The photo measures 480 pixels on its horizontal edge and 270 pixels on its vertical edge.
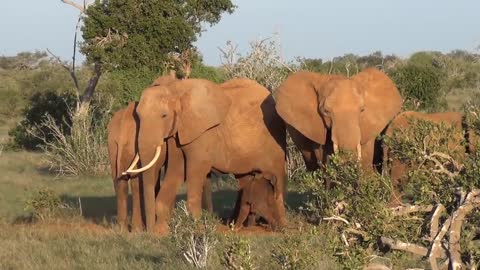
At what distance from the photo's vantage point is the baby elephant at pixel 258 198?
1262 centimetres

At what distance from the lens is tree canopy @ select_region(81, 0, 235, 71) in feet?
64.5

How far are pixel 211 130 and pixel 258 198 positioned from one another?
1.17 metres

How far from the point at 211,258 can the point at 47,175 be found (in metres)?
11.5

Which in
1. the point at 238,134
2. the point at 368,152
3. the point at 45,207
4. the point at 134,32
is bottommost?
the point at 45,207

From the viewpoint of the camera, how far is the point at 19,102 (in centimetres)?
4259

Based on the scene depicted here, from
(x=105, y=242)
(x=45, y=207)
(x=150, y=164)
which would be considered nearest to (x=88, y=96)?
(x=45, y=207)

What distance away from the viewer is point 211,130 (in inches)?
483

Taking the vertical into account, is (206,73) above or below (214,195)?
above

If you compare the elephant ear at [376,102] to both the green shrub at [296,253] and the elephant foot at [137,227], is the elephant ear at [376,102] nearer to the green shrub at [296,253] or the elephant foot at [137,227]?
the elephant foot at [137,227]

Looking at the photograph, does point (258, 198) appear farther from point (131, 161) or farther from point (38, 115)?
point (38, 115)

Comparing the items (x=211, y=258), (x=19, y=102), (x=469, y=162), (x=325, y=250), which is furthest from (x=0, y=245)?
(x=19, y=102)

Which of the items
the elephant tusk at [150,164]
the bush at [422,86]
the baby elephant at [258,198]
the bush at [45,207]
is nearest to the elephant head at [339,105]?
the baby elephant at [258,198]

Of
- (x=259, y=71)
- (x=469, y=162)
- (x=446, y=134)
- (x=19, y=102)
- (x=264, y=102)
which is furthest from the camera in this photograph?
(x=19, y=102)

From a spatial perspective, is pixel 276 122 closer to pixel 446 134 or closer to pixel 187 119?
pixel 187 119
